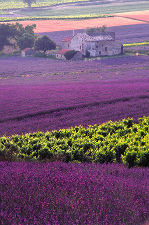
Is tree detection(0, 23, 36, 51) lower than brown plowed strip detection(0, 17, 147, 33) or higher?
lower

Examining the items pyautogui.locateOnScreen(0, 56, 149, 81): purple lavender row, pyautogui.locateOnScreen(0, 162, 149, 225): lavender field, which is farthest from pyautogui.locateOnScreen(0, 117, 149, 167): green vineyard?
pyautogui.locateOnScreen(0, 56, 149, 81): purple lavender row

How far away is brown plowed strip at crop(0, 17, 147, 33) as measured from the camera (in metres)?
81.0

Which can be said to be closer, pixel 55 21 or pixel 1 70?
pixel 1 70

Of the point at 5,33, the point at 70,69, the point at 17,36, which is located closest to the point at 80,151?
the point at 70,69

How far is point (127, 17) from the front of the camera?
311 ft

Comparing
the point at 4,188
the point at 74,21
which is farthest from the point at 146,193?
the point at 74,21

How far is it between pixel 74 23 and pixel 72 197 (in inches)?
3376

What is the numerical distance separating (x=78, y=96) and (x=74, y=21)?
7448cm

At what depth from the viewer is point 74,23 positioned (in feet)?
281

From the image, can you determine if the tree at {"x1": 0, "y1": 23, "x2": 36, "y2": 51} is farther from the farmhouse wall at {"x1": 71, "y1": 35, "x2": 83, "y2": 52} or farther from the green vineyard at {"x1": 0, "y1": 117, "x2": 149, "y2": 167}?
the green vineyard at {"x1": 0, "y1": 117, "x2": 149, "y2": 167}

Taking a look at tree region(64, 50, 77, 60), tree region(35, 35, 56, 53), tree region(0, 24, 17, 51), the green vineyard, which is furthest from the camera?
tree region(0, 24, 17, 51)

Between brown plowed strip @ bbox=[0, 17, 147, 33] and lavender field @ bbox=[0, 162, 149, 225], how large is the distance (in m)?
77.9

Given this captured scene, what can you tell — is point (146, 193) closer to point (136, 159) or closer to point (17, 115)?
point (136, 159)

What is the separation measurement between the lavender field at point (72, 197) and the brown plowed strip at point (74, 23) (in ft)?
256
